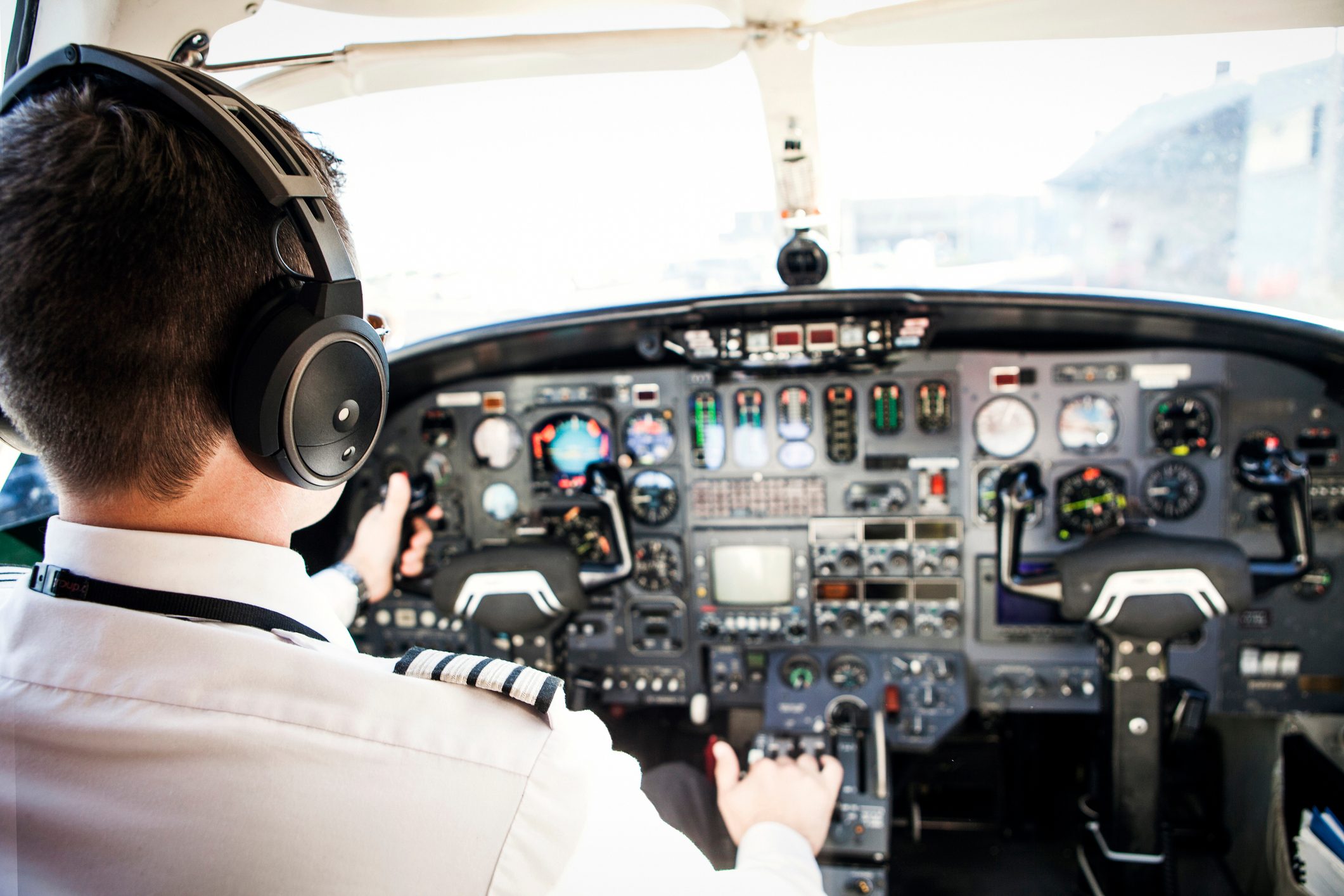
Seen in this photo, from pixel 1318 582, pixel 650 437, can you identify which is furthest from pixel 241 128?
pixel 1318 582

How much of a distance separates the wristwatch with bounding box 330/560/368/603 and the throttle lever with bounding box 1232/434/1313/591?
265 cm

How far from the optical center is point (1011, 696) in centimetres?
281

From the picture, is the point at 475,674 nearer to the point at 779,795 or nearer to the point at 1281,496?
the point at 779,795

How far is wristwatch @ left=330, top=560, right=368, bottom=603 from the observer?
6.64ft

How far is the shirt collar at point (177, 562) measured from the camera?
0.63 m

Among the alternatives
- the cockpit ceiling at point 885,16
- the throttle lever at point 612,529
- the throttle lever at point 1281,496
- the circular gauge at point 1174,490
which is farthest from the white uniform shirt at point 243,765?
the circular gauge at point 1174,490

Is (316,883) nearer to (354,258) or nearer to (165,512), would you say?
(165,512)

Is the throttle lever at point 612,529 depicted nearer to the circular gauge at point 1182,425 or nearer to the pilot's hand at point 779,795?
the pilot's hand at point 779,795

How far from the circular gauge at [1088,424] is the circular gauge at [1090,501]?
9 cm

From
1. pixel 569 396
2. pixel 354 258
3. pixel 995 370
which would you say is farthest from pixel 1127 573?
pixel 354 258

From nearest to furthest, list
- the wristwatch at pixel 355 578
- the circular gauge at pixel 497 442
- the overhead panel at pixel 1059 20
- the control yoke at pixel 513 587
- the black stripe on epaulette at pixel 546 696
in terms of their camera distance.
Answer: the black stripe on epaulette at pixel 546 696, the overhead panel at pixel 1059 20, the wristwatch at pixel 355 578, the control yoke at pixel 513 587, the circular gauge at pixel 497 442

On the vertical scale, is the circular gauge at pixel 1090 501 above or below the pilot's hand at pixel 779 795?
above

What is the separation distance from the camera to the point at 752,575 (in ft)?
9.66

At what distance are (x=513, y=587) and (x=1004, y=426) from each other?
73.3 inches
